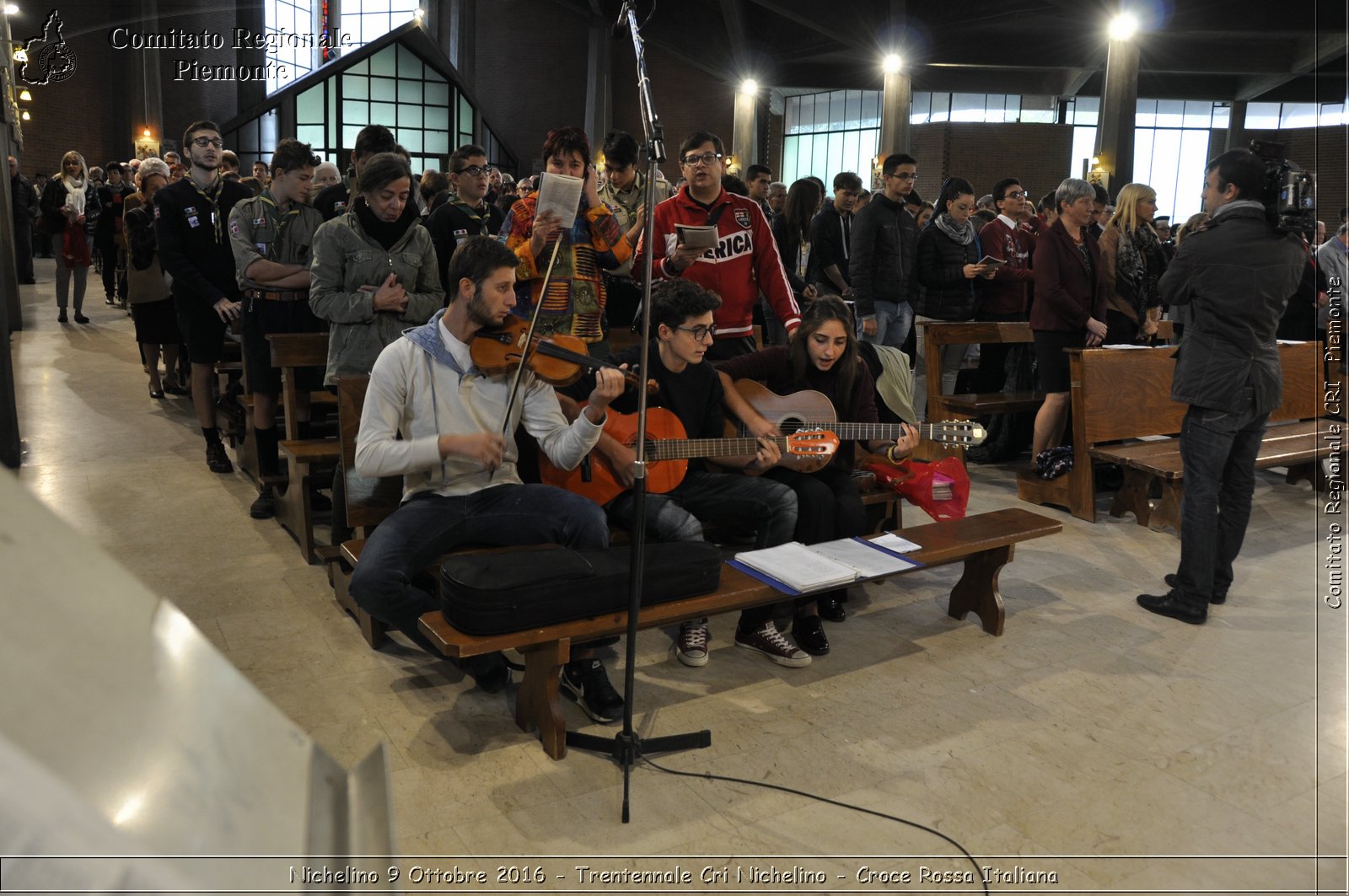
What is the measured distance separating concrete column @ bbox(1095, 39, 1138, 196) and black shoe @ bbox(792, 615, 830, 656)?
52.2 feet

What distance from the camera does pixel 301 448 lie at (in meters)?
4.14

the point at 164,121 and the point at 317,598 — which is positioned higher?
the point at 164,121

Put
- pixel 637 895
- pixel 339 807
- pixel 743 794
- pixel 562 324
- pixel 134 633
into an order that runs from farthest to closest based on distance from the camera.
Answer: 1. pixel 562 324
2. pixel 743 794
3. pixel 637 895
4. pixel 339 807
5. pixel 134 633

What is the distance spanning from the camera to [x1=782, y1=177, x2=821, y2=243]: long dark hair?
23.5ft

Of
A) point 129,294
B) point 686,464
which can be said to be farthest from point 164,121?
point 686,464

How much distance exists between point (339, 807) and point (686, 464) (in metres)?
3.10

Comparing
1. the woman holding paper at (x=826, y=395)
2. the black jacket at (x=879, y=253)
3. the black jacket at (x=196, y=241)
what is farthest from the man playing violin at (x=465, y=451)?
the black jacket at (x=879, y=253)

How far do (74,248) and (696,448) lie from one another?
9.34 meters

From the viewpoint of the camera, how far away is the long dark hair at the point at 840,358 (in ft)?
12.9

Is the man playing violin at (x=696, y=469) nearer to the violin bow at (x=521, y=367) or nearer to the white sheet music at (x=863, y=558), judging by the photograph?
the white sheet music at (x=863, y=558)

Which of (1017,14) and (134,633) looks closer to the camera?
(134,633)

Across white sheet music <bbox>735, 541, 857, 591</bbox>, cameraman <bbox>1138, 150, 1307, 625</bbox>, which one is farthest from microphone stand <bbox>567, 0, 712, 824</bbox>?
cameraman <bbox>1138, 150, 1307, 625</bbox>

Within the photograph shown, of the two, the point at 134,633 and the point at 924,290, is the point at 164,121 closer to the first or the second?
the point at 924,290

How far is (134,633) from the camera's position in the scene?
1.82 feet
